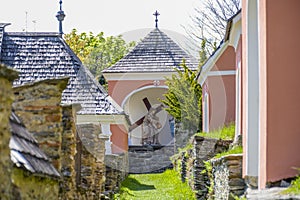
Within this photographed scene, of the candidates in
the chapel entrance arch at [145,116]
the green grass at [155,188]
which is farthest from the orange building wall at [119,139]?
the chapel entrance arch at [145,116]

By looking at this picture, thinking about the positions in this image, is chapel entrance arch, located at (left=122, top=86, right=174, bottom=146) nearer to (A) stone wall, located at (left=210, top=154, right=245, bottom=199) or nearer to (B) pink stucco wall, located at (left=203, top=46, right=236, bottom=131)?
(B) pink stucco wall, located at (left=203, top=46, right=236, bottom=131)

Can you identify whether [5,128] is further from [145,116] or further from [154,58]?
[145,116]

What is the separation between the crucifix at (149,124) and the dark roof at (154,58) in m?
2.52

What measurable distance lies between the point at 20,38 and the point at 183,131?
7263 mm

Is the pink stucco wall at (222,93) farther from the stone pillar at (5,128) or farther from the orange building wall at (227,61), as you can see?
the stone pillar at (5,128)

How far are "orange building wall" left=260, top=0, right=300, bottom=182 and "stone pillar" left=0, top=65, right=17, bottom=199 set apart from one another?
420cm

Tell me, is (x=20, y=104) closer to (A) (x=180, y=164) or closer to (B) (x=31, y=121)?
(B) (x=31, y=121)

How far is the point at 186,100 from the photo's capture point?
85.4 feet

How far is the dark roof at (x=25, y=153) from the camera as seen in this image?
201 inches

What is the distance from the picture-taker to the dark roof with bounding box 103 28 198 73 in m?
31.6

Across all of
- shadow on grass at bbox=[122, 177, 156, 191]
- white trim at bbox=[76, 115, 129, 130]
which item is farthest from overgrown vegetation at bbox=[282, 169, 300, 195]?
white trim at bbox=[76, 115, 129, 130]

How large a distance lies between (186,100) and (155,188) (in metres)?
5.87

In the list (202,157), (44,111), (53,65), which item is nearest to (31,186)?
(44,111)

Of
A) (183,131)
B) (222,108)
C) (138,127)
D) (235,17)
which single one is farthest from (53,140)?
(138,127)
